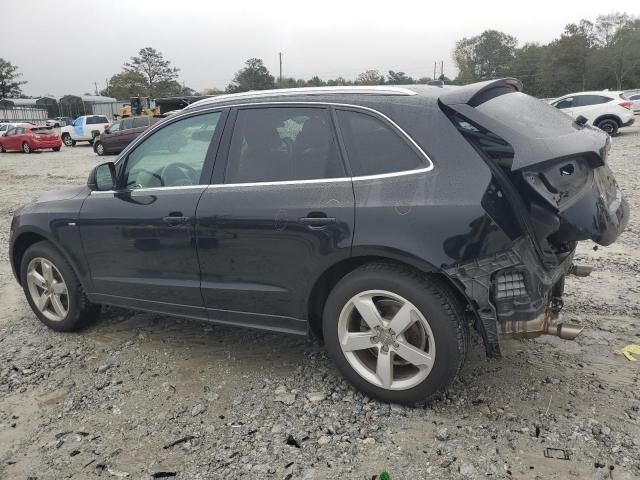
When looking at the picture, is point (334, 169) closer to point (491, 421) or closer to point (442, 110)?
point (442, 110)

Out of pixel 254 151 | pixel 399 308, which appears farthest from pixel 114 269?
pixel 399 308

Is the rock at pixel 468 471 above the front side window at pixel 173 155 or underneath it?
underneath

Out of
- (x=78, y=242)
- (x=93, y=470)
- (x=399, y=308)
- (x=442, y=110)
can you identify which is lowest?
(x=93, y=470)

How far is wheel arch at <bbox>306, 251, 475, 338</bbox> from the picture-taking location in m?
2.75

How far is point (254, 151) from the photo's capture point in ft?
11.0

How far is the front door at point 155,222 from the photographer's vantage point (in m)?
3.51

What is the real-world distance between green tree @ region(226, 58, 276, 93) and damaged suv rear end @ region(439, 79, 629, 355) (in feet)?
205

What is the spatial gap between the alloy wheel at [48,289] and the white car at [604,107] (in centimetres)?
1814

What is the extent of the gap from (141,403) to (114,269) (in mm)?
1107

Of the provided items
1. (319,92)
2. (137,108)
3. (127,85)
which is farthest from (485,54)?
(319,92)

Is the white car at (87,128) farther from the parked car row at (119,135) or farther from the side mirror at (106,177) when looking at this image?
the side mirror at (106,177)

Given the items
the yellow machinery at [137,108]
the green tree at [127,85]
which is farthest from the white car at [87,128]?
the green tree at [127,85]

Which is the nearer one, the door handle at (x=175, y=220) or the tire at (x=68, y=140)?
the door handle at (x=175, y=220)

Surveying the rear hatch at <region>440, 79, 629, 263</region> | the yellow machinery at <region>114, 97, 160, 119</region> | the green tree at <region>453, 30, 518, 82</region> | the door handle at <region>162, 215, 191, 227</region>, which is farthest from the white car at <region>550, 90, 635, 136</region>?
the green tree at <region>453, 30, 518, 82</region>
